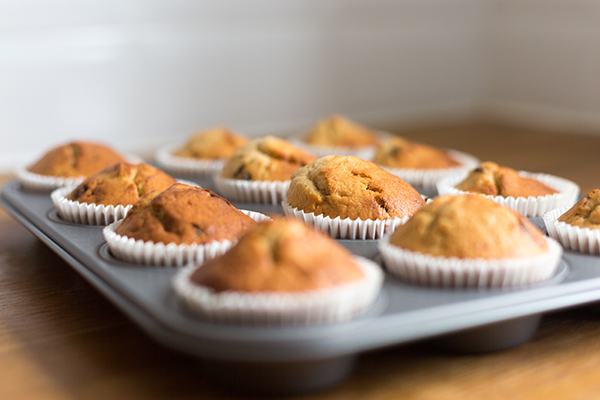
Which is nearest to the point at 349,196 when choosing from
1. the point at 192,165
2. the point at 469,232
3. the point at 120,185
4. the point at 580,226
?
the point at 469,232

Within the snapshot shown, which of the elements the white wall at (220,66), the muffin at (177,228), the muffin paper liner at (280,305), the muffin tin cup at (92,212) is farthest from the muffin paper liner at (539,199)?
the white wall at (220,66)

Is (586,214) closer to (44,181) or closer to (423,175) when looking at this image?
(423,175)

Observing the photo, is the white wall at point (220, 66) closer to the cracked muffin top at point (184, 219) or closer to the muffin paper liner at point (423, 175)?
the muffin paper liner at point (423, 175)

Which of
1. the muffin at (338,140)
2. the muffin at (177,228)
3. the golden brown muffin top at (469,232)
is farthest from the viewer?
the muffin at (338,140)

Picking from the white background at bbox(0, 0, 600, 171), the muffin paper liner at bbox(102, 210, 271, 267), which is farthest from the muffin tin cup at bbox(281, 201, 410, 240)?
the white background at bbox(0, 0, 600, 171)

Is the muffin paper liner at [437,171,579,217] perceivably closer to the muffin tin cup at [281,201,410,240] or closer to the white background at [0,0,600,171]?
the muffin tin cup at [281,201,410,240]
